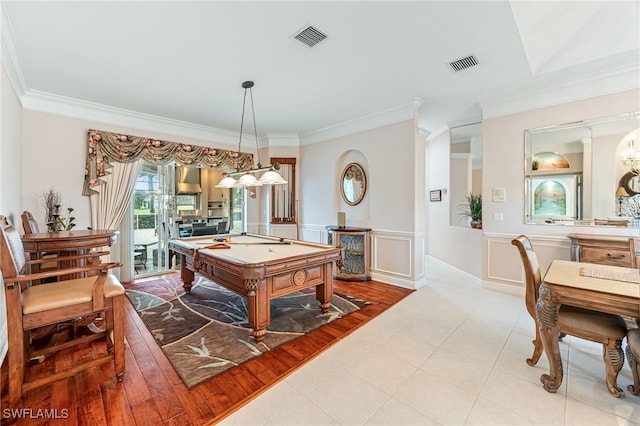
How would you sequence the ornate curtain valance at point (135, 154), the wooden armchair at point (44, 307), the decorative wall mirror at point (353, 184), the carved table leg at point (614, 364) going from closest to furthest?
the wooden armchair at point (44, 307) → the carved table leg at point (614, 364) → the ornate curtain valance at point (135, 154) → the decorative wall mirror at point (353, 184)

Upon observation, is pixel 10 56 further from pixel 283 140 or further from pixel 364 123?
pixel 364 123

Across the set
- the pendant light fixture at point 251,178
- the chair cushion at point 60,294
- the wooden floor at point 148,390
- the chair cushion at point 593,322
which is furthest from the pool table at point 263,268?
the chair cushion at point 593,322

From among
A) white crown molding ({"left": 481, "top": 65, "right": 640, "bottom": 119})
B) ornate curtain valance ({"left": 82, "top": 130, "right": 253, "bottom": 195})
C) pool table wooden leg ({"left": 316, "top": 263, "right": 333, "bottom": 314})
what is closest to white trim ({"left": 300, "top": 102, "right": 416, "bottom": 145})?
white crown molding ({"left": 481, "top": 65, "right": 640, "bottom": 119})

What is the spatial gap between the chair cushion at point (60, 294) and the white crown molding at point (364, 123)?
411 centimetres

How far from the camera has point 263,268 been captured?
2.37 m

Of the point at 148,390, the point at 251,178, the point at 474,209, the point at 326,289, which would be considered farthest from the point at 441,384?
the point at 474,209

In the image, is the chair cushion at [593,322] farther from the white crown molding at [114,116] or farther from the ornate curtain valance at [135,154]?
the white crown molding at [114,116]

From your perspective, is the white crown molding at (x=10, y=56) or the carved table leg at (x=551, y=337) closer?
the carved table leg at (x=551, y=337)

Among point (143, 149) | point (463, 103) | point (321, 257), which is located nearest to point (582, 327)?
point (321, 257)

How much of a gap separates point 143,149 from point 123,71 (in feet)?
5.17

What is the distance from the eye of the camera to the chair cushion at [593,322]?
172 cm

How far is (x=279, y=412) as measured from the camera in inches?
65.0

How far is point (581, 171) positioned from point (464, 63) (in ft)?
7.07

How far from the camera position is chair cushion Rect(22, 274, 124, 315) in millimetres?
1723
